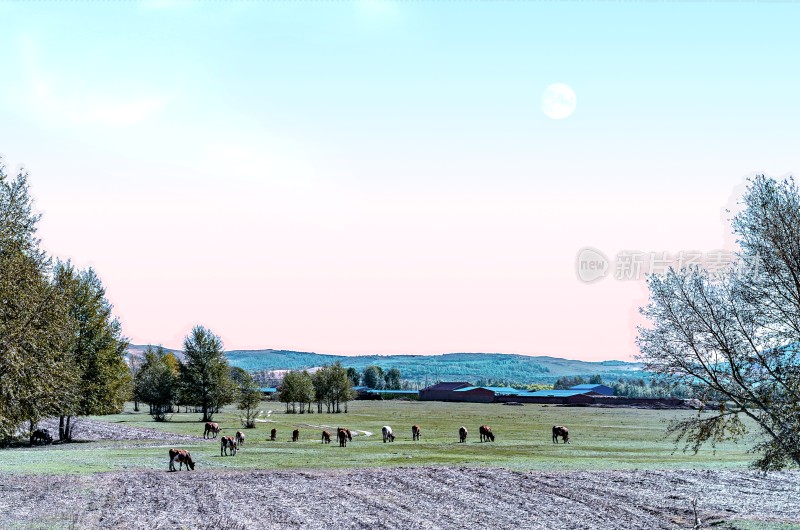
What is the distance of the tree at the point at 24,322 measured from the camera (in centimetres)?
3014

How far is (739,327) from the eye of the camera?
88.5ft

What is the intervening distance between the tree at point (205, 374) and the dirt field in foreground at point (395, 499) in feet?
219

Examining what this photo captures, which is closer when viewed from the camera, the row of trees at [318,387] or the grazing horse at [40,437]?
the grazing horse at [40,437]

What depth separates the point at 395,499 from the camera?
36.5 metres

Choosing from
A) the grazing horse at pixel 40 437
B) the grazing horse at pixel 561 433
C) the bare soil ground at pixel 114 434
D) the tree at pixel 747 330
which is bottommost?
the grazing horse at pixel 561 433

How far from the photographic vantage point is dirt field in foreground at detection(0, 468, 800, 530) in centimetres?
3073

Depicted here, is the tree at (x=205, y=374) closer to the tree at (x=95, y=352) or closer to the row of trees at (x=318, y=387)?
the tree at (x=95, y=352)

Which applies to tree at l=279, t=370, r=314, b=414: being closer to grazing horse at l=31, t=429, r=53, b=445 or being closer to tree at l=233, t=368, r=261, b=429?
tree at l=233, t=368, r=261, b=429

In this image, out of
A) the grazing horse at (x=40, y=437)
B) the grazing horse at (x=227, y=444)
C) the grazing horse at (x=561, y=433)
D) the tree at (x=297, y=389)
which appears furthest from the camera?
the tree at (x=297, y=389)

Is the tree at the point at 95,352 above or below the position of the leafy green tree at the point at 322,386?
above

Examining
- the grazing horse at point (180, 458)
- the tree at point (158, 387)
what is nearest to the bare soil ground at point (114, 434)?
the grazing horse at point (180, 458)

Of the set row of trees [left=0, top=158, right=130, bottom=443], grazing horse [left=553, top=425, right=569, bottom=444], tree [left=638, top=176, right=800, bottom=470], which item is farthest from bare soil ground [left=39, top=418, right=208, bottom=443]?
tree [left=638, top=176, right=800, bottom=470]

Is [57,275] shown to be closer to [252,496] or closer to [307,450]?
[307,450]

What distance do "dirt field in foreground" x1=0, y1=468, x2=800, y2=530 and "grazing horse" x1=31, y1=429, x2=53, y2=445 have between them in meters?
30.3
